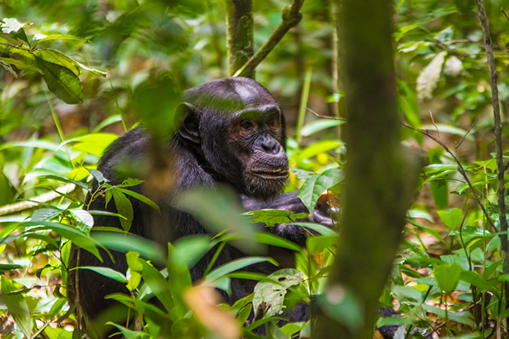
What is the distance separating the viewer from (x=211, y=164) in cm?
290

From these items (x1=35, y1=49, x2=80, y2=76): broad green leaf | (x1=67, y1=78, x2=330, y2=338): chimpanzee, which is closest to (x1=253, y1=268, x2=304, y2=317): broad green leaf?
(x1=67, y1=78, x2=330, y2=338): chimpanzee

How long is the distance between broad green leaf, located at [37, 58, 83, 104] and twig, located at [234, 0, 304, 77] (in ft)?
4.49

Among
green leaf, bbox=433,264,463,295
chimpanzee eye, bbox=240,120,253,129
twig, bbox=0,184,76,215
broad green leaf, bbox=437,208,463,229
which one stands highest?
chimpanzee eye, bbox=240,120,253,129

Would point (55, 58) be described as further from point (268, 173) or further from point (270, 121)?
point (270, 121)

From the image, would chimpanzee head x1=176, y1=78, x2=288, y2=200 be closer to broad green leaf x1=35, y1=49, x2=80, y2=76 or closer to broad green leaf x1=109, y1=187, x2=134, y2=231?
broad green leaf x1=109, y1=187, x2=134, y2=231

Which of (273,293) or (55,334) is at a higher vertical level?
(273,293)

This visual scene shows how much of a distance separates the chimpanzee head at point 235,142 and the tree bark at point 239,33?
1.16ft

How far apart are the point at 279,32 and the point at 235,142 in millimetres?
729

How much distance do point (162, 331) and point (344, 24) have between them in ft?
3.55

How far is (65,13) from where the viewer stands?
0.81 meters

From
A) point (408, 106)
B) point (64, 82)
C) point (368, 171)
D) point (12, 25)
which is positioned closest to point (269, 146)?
point (64, 82)

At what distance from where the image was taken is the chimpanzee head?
112 inches

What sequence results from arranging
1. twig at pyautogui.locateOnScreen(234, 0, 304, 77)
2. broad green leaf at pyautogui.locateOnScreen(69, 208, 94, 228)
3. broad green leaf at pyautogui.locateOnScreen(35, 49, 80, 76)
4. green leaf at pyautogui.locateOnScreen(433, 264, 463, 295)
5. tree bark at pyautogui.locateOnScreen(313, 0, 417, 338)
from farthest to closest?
twig at pyautogui.locateOnScreen(234, 0, 304, 77) → broad green leaf at pyautogui.locateOnScreen(35, 49, 80, 76) → broad green leaf at pyautogui.locateOnScreen(69, 208, 94, 228) → green leaf at pyautogui.locateOnScreen(433, 264, 463, 295) → tree bark at pyautogui.locateOnScreen(313, 0, 417, 338)

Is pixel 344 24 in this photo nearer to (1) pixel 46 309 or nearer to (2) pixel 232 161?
(2) pixel 232 161
